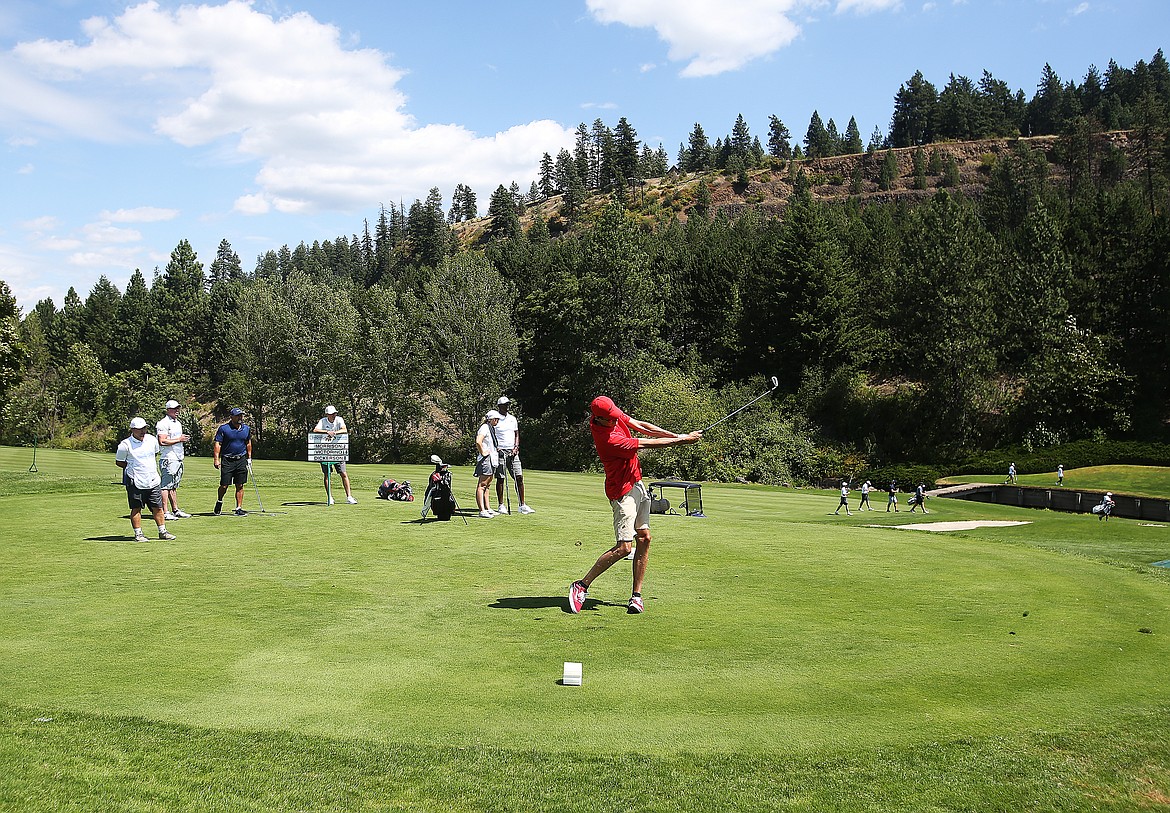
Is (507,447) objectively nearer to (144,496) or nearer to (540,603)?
(144,496)

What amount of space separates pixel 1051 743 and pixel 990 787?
3.70 feet

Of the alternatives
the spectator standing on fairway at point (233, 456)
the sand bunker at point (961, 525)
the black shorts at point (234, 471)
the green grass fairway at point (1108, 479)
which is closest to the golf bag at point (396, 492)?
the spectator standing on fairway at point (233, 456)

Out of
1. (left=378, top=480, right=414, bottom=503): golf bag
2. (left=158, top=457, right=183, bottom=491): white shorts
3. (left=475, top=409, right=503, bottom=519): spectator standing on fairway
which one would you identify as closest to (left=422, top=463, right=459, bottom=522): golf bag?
(left=475, top=409, right=503, bottom=519): spectator standing on fairway

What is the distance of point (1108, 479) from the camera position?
157 ft

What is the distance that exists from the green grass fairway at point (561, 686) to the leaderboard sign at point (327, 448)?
6252mm

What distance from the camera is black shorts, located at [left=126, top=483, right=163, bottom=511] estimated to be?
51.8ft

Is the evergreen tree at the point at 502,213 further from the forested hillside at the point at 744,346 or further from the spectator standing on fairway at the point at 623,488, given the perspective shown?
the spectator standing on fairway at the point at 623,488

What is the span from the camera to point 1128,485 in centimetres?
4641

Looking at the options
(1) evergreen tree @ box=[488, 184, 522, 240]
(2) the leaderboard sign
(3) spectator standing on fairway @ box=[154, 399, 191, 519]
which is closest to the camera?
(3) spectator standing on fairway @ box=[154, 399, 191, 519]

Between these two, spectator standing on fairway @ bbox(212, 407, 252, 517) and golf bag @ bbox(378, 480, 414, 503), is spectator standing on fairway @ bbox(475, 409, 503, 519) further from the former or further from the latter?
spectator standing on fairway @ bbox(212, 407, 252, 517)

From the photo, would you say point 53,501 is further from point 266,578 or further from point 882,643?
point 882,643

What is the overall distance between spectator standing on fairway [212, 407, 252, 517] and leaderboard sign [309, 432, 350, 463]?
1.83 meters

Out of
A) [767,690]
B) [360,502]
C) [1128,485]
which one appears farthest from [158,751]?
[1128,485]

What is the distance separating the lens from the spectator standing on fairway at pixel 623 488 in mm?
10641
